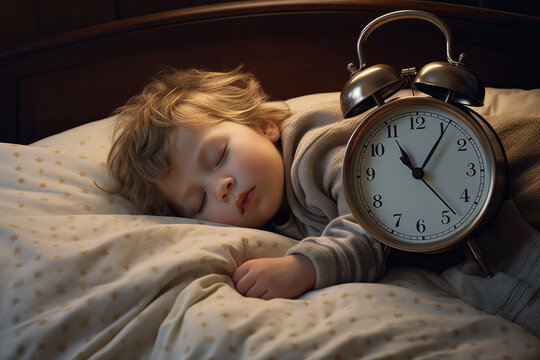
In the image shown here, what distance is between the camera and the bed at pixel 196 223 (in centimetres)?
82

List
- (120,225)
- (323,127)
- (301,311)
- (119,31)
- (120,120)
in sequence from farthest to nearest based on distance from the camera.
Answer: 1. (119,31)
2. (120,120)
3. (323,127)
4. (120,225)
5. (301,311)

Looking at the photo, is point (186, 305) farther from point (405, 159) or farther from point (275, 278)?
point (405, 159)

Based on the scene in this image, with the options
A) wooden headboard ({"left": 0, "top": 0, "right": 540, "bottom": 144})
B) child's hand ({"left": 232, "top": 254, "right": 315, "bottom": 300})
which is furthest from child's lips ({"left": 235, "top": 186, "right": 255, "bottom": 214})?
wooden headboard ({"left": 0, "top": 0, "right": 540, "bottom": 144})

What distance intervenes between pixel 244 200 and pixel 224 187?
0.19 ft

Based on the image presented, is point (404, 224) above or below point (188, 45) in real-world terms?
below

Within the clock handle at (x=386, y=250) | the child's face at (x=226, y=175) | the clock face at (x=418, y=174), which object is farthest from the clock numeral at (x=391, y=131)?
the child's face at (x=226, y=175)

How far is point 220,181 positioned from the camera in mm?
1221

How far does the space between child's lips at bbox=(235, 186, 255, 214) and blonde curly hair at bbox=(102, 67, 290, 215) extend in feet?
0.65

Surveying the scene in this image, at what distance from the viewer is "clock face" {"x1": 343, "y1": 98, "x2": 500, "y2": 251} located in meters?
0.94

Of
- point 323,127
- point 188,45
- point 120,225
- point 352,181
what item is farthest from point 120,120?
point 352,181

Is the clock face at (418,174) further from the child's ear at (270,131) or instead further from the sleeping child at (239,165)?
the child's ear at (270,131)

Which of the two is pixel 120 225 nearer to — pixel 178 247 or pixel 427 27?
pixel 178 247

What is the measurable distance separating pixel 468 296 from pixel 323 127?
481mm

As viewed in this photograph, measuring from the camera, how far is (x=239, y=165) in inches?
48.1
